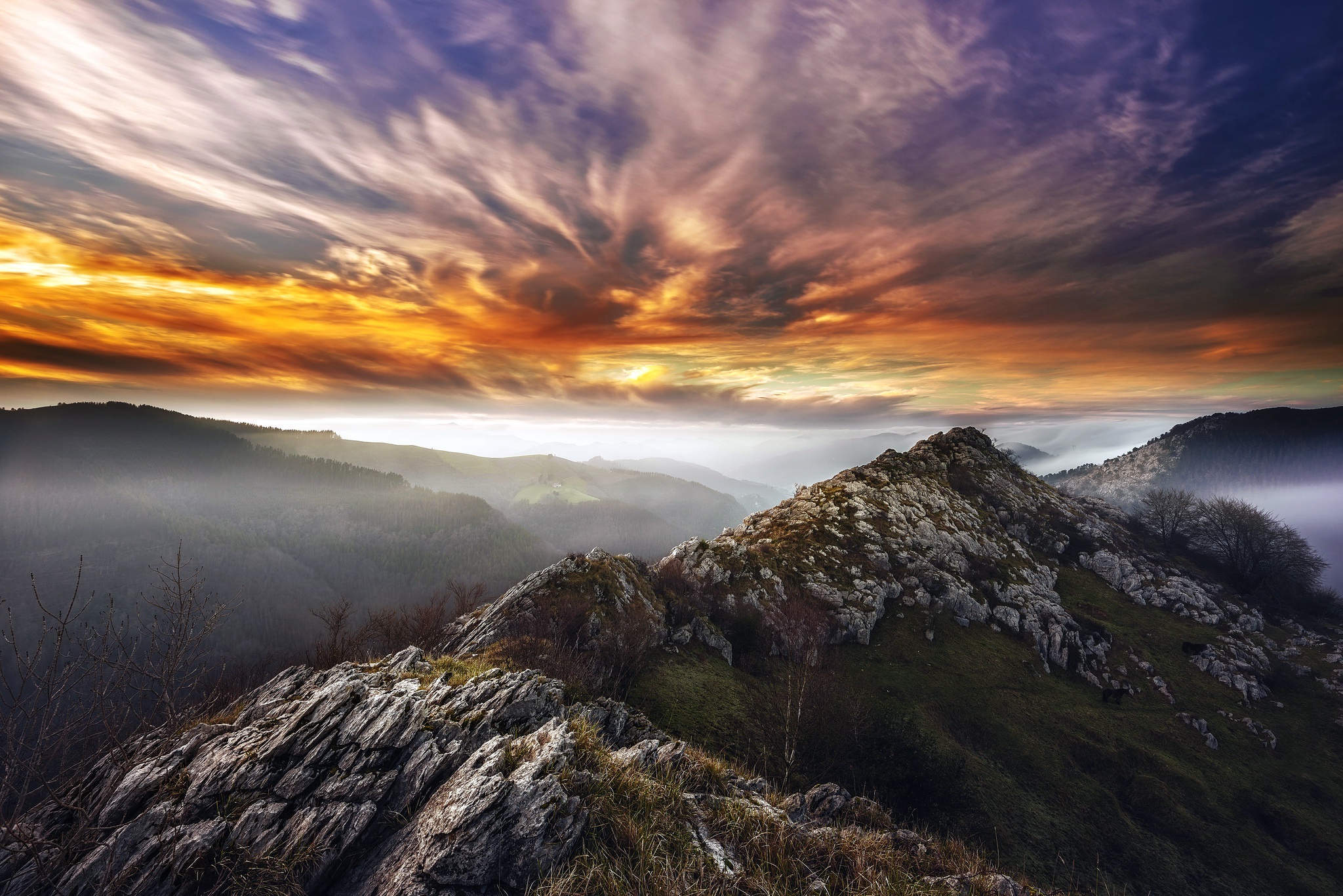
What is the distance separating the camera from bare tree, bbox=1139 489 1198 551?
96.6 m

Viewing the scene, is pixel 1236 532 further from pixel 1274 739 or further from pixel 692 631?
pixel 692 631

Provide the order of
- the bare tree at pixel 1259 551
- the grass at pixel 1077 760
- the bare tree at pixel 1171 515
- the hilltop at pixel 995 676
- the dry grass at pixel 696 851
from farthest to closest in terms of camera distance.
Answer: the bare tree at pixel 1171 515 → the bare tree at pixel 1259 551 → the hilltop at pixel 995 676 → the grass at pixel 1077 760 → the dry grass at pixel 696 851

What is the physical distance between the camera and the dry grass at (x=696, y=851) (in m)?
11.8

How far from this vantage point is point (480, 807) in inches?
527

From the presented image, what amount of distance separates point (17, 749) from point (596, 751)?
14.3 m

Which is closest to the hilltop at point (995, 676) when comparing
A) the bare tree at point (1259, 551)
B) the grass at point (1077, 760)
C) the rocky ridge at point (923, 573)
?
the grass at point (1077, 760)

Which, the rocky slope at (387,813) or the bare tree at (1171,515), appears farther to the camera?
the bare tree at (1171,515)

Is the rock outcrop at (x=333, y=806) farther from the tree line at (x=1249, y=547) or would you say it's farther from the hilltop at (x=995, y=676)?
the tree line at (x=1249, y=547)

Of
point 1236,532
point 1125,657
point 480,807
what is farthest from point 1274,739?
point 480,807

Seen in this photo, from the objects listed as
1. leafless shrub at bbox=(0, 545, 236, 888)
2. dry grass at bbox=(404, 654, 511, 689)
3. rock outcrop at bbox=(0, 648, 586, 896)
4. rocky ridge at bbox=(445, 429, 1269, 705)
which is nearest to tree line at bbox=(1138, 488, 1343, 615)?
rocky ridge at bbox=(445, 429, 1269, 705)

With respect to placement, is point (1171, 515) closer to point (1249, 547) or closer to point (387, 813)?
point (1249, 547)

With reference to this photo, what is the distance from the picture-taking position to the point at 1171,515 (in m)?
99.2

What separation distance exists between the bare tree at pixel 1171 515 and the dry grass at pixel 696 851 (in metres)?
123

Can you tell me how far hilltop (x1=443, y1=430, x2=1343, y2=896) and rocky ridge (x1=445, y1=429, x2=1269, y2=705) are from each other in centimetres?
36
